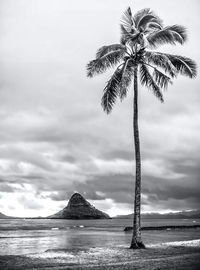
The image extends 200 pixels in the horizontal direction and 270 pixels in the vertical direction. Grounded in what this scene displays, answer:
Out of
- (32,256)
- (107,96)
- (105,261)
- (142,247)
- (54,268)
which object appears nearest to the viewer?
(54,268)

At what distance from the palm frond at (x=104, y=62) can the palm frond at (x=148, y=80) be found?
5.30 ft

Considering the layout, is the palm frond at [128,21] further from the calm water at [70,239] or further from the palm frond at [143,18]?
the calm water at [70,239]

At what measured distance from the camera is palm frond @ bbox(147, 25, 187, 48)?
22.9 meters

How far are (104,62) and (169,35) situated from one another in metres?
4.23

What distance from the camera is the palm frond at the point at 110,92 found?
23.4 meters

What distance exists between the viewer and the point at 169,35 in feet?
75.4

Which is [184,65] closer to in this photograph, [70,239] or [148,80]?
[148,80]

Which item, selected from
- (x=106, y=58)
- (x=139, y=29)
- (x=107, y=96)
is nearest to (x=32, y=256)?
(x=107, y=96)

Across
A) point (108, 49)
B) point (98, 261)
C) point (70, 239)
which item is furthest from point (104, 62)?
point (70, 239)

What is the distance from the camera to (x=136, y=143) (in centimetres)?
2280

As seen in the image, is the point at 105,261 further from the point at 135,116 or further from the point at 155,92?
the point at 155,92

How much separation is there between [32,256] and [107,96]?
34.3 ft

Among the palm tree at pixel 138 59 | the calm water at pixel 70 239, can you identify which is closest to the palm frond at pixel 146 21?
the palm tree at pixel 138 59

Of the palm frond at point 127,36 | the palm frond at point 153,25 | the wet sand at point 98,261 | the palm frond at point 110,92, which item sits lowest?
the wet sand at point 98,261
